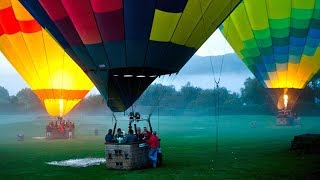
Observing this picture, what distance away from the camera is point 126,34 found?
10.9 metres

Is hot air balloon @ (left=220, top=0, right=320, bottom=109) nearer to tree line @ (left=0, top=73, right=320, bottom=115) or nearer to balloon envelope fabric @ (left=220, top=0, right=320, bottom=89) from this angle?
balloon envelope fabric @ (left=220, top=0, right=320, bottom=89)

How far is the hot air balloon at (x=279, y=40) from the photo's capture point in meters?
20.2

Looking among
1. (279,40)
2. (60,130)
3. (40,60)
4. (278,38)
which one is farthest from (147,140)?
Result: (60,130)

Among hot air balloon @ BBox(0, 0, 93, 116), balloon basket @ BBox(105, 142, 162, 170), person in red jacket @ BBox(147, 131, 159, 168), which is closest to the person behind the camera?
balloon basket @ BBox(105, 142, 162, 170)

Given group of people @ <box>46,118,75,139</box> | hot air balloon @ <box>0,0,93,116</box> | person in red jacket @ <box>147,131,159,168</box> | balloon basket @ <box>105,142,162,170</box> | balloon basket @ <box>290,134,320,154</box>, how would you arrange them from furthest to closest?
group of people @ <box>46,118,75,139</box> → hot air balloon @ <box>0,0,93,116</box> → balloon basket @ <box>290,134,320,154</box> → person in red jacket @ <box>147,131,159,168</box> → balloon basket @ <box>105,142,162,170</box>

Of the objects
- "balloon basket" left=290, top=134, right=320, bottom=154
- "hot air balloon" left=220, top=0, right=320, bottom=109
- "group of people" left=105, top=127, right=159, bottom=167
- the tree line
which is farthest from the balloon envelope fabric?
the tree line

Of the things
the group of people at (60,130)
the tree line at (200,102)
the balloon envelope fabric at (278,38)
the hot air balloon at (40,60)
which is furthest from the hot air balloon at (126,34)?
the tree line at (200,102)

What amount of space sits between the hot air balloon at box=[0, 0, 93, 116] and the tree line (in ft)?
97.4

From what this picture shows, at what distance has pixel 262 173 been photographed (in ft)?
32.7

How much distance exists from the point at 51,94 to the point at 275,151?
1083 centimetres

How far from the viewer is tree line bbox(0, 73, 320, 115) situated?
51.7 m

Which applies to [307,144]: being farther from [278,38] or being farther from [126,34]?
[278,38]

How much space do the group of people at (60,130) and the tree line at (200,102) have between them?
Answer: 1107 inches

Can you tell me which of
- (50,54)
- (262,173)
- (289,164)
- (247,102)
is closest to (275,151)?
(289,164)
